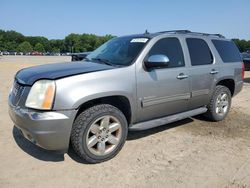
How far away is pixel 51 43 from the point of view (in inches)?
5049

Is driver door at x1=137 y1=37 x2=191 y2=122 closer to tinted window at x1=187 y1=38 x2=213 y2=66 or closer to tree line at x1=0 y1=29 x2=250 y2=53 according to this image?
tinted window at x1=187 y1=38 x2=213 y2=66

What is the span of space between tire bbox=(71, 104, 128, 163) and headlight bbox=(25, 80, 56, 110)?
0.49 m

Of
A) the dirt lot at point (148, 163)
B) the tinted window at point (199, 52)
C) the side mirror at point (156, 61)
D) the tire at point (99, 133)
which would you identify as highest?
the tinted window at point (199, 52)

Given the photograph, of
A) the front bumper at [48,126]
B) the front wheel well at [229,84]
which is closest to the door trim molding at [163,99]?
the front bumper at [48,126]

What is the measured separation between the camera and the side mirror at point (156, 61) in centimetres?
431

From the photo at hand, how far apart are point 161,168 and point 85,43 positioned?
11988 centimetres

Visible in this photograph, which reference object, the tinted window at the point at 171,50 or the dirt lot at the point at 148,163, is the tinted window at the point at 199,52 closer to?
the tinted window at the point at 171,50

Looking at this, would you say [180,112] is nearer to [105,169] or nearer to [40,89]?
[105,169]

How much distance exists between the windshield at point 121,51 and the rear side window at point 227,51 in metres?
2.04

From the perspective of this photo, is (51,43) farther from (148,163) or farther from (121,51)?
(148,163)

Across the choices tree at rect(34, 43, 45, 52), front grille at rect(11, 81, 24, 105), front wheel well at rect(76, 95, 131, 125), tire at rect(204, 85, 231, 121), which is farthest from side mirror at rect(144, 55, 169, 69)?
tree at rect(34, 43, 45, 52)

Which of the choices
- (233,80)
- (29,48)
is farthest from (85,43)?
(233,80)

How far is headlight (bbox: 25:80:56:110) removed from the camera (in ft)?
11.7

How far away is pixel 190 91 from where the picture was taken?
205 inches
